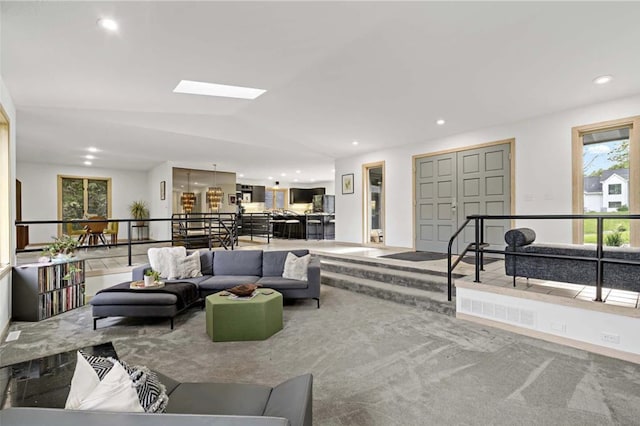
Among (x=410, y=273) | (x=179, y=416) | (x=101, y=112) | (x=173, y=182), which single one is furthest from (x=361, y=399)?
(x=173, y=182)

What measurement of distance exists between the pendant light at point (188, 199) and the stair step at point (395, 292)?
614 centimetres

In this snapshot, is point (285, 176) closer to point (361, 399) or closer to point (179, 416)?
point (361, 399)

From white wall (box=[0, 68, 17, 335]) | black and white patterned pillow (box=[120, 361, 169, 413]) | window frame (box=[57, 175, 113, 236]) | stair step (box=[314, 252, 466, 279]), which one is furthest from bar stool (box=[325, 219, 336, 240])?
black and white patterned pillow (box=[120, 361, 169, 413])

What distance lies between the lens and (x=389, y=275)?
5.13 metres

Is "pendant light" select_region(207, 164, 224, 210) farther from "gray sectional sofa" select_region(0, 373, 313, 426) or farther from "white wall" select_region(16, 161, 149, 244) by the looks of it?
"gray sectional sofa" select_region(0, 373, 313, 426)

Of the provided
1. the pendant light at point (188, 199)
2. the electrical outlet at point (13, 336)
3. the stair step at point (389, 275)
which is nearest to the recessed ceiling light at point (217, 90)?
the stair step at point (389, 275)

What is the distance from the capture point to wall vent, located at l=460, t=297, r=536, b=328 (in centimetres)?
342

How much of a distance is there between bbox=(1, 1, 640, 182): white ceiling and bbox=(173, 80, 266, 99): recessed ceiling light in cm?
17

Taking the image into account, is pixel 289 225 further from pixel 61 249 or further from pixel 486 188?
pixel 61 249

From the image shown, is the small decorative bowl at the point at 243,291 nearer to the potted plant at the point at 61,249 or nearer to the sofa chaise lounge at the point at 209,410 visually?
the sofa chaise lounge at the point at 209,410

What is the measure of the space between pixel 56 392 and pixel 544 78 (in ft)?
17.7

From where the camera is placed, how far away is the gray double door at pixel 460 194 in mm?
5871

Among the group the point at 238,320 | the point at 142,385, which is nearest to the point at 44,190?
the point at 238,320

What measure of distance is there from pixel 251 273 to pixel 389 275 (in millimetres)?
2194
